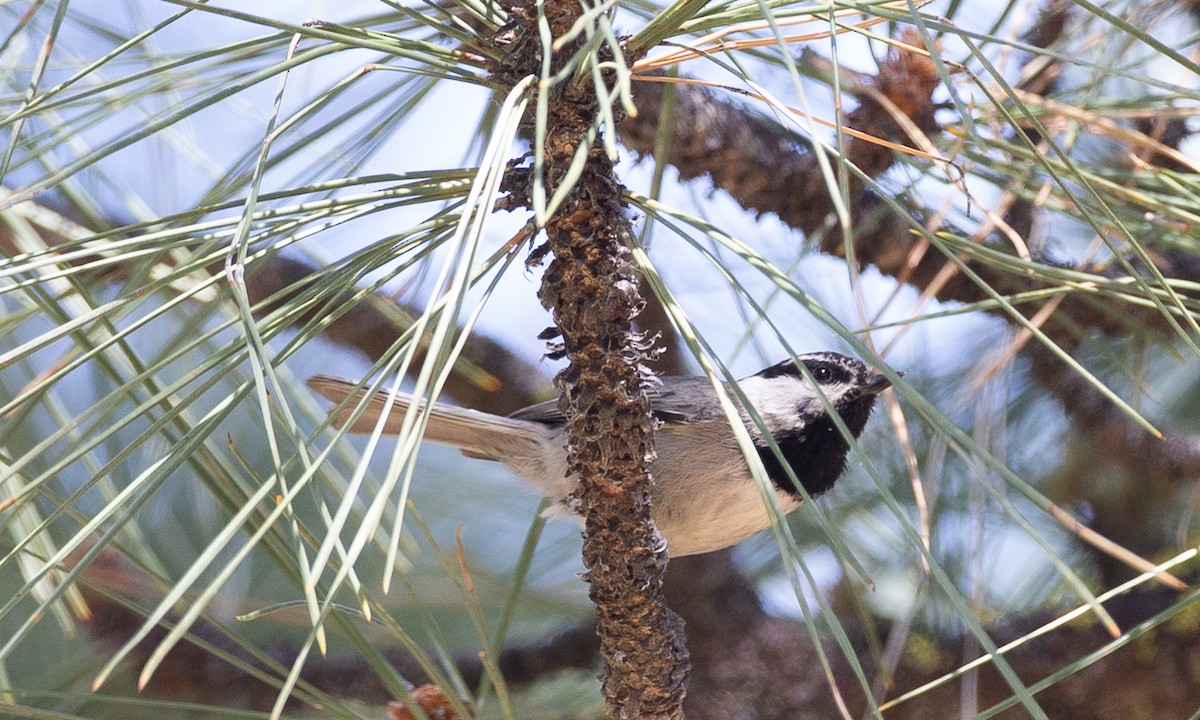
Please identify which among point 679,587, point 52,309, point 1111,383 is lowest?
point 679,587

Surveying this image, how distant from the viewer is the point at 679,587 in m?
2.56

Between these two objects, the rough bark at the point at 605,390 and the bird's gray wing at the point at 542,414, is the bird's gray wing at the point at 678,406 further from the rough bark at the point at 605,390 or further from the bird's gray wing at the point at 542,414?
the rough bark at the point at 605,390

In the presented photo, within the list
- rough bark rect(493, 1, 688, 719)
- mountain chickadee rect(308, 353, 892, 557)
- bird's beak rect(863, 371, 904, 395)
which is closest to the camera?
rough bark rect(493, 1, 688, 719)

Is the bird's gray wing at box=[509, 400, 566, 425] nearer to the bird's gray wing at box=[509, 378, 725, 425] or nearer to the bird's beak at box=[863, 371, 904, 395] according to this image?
the bird's gray wing at box=[509, 378, 725, 425]

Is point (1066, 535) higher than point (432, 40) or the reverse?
the reverse

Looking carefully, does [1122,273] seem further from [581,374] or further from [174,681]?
[174,681]

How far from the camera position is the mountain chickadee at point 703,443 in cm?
197

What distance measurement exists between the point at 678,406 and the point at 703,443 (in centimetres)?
10

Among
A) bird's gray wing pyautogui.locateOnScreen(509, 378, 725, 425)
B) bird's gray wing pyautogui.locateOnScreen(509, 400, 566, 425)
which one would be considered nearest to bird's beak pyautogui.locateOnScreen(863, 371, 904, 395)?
bird's gray wing pyautogui.locateOnScreen(509, 378, 725, 425)

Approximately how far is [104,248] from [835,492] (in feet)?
6.53

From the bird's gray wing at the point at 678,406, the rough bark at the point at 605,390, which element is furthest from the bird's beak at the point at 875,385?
the rough bark at the point at 605,390

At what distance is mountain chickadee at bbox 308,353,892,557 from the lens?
6.48 feet

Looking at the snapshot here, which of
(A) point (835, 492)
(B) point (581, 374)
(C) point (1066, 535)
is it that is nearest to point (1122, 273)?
(C) point (1066, 535)

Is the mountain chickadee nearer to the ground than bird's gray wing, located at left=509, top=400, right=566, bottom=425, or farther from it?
nearer to the ground
